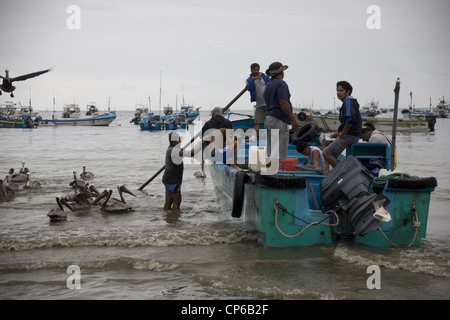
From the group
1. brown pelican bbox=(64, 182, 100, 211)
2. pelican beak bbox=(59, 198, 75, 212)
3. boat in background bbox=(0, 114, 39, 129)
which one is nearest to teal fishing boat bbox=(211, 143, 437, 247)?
pelican beak bbox=(59, 198, 75, 212)

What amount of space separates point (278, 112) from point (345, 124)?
4.09ft

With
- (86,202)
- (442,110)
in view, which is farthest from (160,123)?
(442,110)

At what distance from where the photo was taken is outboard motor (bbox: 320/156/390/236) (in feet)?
20.1

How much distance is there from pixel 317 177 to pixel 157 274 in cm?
301

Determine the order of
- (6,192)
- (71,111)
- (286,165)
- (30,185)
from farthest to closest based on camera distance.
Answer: (71,111)
(30,185)
(6,192)
(286,165)

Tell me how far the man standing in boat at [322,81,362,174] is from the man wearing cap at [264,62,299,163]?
0.79m

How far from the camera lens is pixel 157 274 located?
609 cm

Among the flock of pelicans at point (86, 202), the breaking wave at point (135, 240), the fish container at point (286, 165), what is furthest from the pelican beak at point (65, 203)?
the fish container at point (286, 165)

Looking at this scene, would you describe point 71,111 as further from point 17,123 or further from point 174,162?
point 174,162

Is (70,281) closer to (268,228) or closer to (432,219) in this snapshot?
(268,228)

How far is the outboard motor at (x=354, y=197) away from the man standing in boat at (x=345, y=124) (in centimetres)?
70

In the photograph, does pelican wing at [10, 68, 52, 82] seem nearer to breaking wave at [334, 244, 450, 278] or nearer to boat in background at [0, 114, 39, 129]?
breaking wave at [334, 244, 450, 278]

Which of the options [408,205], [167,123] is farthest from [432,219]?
[167,123]

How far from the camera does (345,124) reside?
24.3 ft
